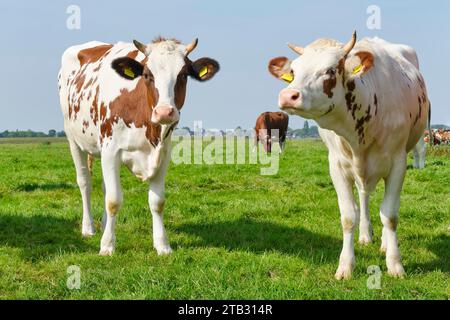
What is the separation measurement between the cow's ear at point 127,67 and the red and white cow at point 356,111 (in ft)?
5.54

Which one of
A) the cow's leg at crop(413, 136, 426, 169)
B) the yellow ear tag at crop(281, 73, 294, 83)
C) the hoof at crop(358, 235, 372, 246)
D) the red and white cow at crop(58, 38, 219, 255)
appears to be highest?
the yellow ear tag at crop(281, 73, 294, 83)

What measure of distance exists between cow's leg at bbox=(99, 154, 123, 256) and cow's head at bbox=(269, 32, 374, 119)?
2573 millimetres

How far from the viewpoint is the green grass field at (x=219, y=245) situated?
5340 mm

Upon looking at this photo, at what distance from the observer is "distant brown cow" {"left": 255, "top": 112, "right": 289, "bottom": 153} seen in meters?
25.5

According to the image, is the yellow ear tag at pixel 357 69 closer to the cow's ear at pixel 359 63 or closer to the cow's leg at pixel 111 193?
the cow's ear at pixel 359 63

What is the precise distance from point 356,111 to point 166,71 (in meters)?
2.16

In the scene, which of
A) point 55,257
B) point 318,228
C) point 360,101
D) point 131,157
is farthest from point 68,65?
point 360,101

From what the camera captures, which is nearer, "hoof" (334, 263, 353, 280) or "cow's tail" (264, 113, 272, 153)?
"hoof" (334, 263, 353, 280)

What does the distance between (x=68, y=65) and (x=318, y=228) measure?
4.80m

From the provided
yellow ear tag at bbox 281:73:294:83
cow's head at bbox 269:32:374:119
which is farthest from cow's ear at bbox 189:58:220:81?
cow's head at bbox 269:32:374:119

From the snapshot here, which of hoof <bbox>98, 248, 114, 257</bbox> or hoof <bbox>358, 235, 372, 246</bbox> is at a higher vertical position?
hoof <bbox>98, 248, 114, 257</bbox>

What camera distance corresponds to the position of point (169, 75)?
6.21 m

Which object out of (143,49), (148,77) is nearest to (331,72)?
(148,77)

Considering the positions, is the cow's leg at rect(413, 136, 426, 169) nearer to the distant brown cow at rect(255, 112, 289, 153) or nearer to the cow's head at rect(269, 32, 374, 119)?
the distant brown cow at rect(255, 112, 289, 153)
